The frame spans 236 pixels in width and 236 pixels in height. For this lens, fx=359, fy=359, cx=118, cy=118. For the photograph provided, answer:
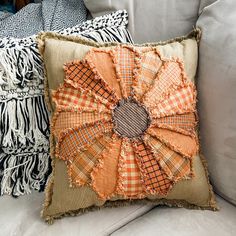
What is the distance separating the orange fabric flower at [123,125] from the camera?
79cm

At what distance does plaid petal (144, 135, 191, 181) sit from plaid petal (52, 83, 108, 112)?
0.43 feet

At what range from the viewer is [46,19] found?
41.8 inches

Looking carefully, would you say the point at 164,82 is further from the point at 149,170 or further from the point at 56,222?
the point at 56,222

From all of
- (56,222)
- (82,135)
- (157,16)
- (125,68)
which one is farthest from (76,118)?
(157,16)

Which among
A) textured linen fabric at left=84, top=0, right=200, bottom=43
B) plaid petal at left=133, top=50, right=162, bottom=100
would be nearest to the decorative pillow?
plaid petal at left=133, top=50, right=162, bottom=100

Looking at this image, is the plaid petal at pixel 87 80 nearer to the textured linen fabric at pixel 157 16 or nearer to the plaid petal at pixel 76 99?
the plaid petal at pixel 76 99

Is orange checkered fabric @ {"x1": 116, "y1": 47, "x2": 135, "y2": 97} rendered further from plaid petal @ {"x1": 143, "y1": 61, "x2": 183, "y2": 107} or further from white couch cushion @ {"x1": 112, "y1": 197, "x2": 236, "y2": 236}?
white couch cushion @ {"x1": 112, "y1": 197, "x2": 236, "y2": 236}

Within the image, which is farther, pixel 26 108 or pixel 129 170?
pixel 26 108

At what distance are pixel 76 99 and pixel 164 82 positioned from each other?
0.66 feet

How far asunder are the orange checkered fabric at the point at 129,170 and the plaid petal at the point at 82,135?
0.06 m

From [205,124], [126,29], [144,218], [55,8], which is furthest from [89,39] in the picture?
[144,218]

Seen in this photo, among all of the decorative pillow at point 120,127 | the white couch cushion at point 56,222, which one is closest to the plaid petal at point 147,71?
the decorative pillow at point 120,127

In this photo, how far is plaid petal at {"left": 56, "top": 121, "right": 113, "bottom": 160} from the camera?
79 cm

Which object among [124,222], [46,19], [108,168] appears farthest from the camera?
[46,19]
